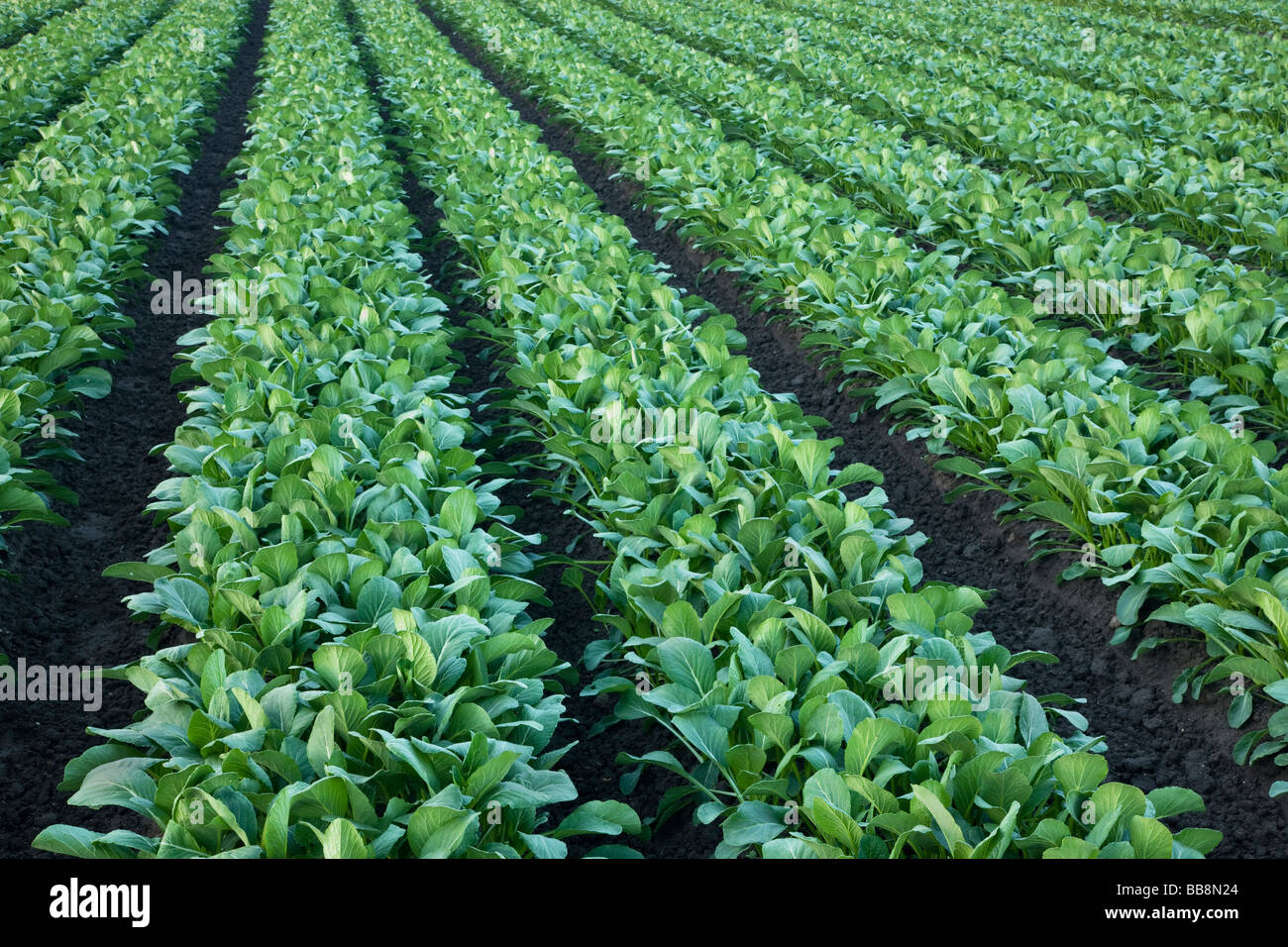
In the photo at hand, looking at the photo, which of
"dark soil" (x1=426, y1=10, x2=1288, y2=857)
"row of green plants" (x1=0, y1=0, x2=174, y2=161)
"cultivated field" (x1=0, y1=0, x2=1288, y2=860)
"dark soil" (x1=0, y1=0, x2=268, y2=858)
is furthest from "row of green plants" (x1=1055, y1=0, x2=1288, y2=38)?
"row of green plants" (x1=0, y1=0, x2=174, y2=161)

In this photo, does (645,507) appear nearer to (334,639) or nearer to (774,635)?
(774,635)

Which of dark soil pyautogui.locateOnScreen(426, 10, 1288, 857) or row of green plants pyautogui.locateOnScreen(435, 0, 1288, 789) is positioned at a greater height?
row of green plants pyautogui.locateOnScreen(435, 0, 1288, 789)

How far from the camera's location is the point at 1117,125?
10.4 meters

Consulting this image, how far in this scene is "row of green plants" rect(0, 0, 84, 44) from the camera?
656 inches

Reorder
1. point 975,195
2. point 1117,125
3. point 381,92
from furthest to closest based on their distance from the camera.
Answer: point 381,92 → point 1117,125 → point 975,195

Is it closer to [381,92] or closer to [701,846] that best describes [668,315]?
[701,846]

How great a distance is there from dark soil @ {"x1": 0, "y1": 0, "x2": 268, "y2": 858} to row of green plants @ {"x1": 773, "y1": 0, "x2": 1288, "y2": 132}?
1161cm

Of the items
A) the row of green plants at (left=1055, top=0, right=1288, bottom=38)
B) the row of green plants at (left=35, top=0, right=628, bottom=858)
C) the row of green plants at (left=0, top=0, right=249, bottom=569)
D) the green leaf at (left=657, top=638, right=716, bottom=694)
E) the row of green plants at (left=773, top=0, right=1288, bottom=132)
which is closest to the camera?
the row of green plants at (left=35, top=0, right=628, bottom=858)

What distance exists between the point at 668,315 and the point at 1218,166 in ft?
18.2

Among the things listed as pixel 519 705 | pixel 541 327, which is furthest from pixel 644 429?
pixel 519 705

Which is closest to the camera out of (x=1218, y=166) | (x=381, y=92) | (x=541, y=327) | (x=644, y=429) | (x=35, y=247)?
(x=644, y=429)

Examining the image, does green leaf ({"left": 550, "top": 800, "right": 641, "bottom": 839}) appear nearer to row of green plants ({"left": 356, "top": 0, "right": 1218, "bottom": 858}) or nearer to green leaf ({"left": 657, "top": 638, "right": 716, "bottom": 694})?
row of green plants ({"left": 356, "top": 0, "right": 1218, "bottom": 858})

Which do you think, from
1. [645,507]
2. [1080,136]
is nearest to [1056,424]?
[645,507]

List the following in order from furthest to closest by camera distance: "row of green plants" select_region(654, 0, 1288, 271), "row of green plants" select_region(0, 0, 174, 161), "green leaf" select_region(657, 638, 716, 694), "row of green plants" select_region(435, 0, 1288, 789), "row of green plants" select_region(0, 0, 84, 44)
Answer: "row of green plants" select_region(0, 0, 84, 44)
"row of green plants" select_region(0, 0, 174, 161)
"row of green plants" select_region(654, 0, 1288, 271)
"row of green plants" select_region(435, 0, 1288, 789)
"green leaf" select_region(657, 638, 716, 694)
